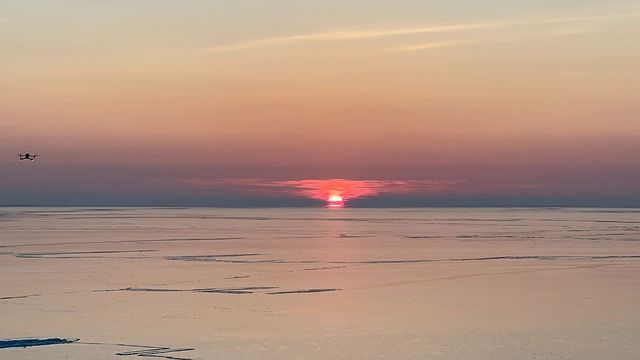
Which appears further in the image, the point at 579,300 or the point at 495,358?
the point at 579,300

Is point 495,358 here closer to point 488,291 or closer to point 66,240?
point 488,291

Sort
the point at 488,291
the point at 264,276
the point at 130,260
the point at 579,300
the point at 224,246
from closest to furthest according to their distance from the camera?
1. the point at 579,300
2. the point at 488,291
3. the point at 264,276
4. the point at 130,260
5. the point at 224,246

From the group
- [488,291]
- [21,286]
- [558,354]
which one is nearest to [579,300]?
[488,291]

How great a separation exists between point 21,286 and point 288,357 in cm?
1145

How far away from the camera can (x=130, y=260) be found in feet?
110

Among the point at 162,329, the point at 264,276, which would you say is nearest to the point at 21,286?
the point at 264,276

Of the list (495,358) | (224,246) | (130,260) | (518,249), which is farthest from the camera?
(224,246)

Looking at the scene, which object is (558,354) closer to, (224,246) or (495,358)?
(495,358)

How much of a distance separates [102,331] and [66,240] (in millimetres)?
32160

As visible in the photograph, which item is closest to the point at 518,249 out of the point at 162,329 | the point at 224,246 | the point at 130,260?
the point at 224,246

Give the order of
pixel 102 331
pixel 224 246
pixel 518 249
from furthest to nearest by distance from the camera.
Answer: pixel 224 246, pixel 518 249, pixel 102 331

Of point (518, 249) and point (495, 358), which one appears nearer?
point (495, 358)

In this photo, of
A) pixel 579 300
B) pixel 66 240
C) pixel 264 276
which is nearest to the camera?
pixel 579 300

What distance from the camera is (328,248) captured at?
42.1 metres
